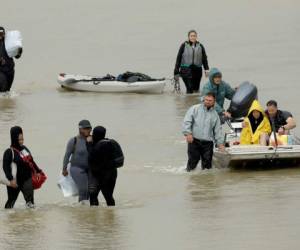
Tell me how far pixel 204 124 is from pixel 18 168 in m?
3.20

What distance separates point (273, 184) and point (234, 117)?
106 inches

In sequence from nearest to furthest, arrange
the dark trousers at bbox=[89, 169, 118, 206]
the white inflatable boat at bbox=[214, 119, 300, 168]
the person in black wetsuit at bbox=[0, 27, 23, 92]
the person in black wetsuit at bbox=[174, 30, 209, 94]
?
the dark trousers at bbox=[89, 169, 118, 206] < the white inflatable boat at bbox=[214, 119, 300, 168] < the person in black wetsuit at bbox=[174, 30, 209, 94] < the person in black wetsuit at bbox=[0, 27, 23, 92]

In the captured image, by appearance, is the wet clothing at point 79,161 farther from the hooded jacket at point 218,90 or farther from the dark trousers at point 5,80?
the dark trousers at point 5,80

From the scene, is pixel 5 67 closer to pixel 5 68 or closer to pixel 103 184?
pixel 5 68

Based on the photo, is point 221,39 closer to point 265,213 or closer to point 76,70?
point 76,70

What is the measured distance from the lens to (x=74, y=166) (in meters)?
15.8

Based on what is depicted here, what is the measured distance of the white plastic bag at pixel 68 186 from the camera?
15789 millimetres

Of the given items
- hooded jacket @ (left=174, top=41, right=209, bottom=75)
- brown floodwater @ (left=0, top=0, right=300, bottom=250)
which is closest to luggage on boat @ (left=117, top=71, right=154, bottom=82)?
brown floodwater @ (left=0, top=0, right=300, bottom=250)

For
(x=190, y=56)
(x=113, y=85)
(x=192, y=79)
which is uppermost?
(x=190, y=56)

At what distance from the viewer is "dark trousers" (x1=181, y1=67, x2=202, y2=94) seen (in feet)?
87.7

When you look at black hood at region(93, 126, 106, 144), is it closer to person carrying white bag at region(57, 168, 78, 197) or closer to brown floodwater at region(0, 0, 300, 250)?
person carrying white bag at region(57, 168, 78, 197)

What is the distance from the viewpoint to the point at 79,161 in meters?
15.7

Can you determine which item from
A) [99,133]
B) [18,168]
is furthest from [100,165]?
[18,168]

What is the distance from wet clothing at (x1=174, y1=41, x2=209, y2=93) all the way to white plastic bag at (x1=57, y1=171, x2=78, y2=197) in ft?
35.5
